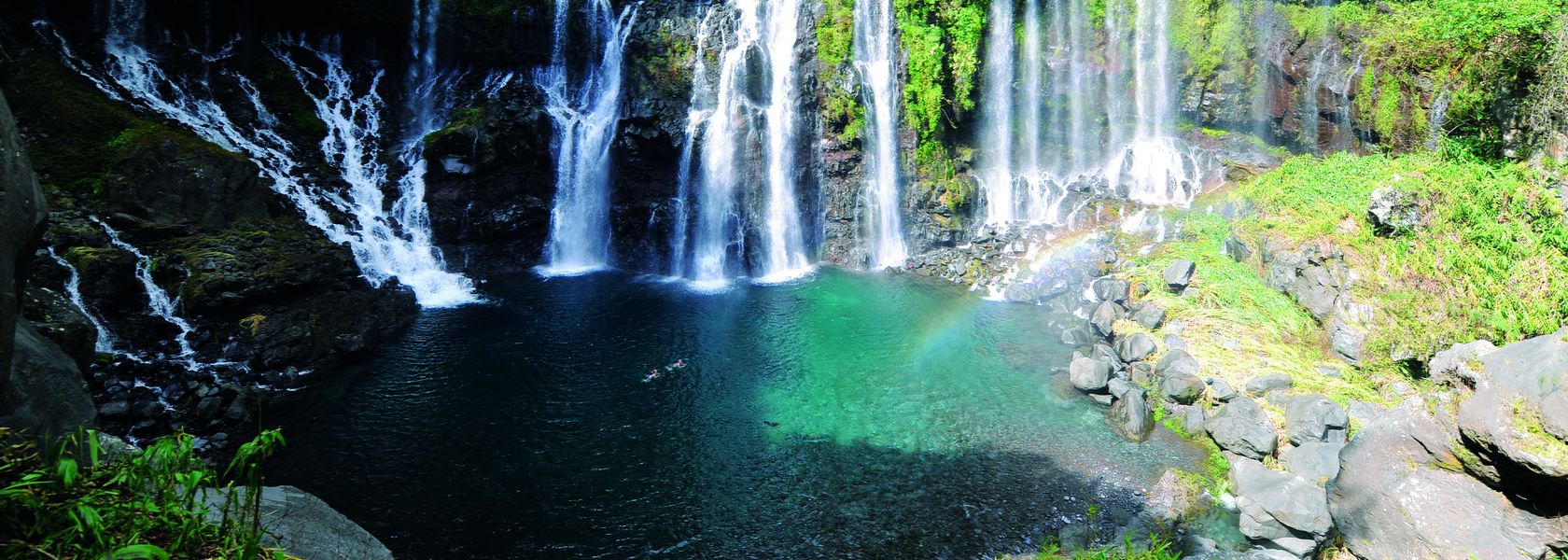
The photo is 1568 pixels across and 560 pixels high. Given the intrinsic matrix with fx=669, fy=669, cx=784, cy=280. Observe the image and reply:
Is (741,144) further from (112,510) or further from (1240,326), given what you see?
A: (112,510)

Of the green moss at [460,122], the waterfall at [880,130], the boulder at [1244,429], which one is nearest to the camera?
the boulder at [1244,429]

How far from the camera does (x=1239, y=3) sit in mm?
22375

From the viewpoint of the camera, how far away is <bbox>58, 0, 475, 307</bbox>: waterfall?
18219mm

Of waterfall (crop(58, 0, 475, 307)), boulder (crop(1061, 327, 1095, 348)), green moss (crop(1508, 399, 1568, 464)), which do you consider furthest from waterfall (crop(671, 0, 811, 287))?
green moss (crop(1508, 399, 1568, 464))

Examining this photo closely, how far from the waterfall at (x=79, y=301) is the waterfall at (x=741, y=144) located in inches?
535

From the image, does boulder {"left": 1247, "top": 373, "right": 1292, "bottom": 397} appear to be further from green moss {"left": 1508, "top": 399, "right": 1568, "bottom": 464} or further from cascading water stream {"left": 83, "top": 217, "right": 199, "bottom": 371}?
cascading water stream {"left": 83, "top": 217, "right": 199, "bottom": 371}

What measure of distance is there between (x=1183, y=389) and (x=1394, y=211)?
215 inches

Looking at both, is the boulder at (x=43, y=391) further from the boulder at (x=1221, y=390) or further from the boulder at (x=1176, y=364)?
the boulder at (x=1176, y=364)

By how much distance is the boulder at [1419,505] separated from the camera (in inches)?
250

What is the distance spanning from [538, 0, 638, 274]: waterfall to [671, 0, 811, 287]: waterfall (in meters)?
2.77

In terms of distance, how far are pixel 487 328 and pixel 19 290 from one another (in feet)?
38.1

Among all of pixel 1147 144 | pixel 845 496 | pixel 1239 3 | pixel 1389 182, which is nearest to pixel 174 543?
pixel 845 496

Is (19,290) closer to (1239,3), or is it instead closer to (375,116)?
(375,116)

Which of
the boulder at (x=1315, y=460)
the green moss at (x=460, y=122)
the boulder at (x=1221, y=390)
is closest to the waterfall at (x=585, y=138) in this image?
the green moss at (x=460, y=122)
